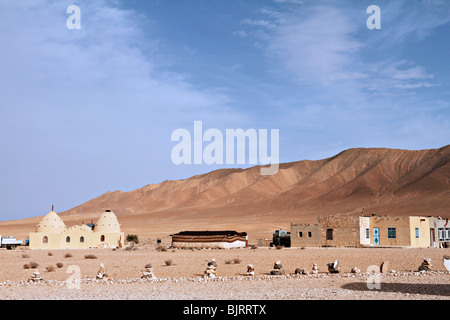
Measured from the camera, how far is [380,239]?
1495 inches

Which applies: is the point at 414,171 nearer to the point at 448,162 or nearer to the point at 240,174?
the point at 448,162

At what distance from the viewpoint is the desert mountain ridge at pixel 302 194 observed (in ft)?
268

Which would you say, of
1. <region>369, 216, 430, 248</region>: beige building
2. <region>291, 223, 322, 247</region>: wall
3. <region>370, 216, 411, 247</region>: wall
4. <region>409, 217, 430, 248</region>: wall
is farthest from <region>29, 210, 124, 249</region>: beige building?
<region>409, 217, 430, 248</region>: wall

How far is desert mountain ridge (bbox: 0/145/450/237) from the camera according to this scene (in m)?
81.7

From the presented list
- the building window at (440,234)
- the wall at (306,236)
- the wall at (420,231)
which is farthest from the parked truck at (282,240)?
the building window at (440,234)

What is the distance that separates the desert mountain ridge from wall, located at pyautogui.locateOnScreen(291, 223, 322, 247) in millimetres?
24311

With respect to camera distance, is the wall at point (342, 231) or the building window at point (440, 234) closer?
the wall at point (342, 231)

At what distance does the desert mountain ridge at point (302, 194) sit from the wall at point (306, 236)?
79.8 ft

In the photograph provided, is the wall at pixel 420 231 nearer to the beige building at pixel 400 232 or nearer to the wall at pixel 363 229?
the beige building at pixel 400 232

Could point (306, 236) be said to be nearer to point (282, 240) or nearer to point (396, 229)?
point (282, 240)

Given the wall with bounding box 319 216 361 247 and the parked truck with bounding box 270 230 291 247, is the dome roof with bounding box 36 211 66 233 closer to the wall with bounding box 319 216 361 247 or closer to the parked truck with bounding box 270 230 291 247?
the parked truck with bounding box 270 230 291 247

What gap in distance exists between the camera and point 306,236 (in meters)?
39.8

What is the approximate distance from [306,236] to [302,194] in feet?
235
